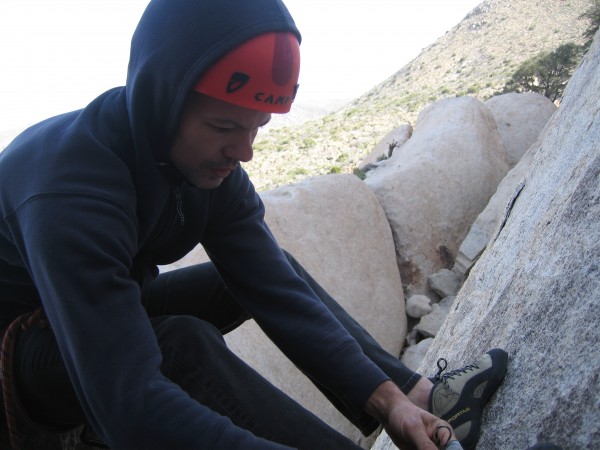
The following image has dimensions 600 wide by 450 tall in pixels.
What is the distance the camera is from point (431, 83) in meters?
39.2

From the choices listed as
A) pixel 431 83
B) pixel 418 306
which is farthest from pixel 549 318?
pixel 431 83

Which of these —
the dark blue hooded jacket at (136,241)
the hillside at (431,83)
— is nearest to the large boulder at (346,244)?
the dark blue hooded jacket at (136,241)

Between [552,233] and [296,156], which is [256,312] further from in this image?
[296,156]

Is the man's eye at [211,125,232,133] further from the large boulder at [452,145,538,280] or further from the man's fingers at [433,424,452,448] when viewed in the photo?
the large boulder at [452,145,538,280]

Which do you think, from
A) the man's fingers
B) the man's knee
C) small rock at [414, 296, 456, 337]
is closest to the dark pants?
the man's knee

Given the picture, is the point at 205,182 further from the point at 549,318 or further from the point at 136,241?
the point at 549,318

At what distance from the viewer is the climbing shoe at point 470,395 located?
206cm

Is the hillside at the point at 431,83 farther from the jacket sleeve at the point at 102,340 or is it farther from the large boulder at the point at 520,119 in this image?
the jacket sleeve at the point at 102,340

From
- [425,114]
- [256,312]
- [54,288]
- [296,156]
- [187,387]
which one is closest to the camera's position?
[54,288]

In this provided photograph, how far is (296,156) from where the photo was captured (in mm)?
26406

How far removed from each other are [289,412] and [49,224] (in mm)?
997

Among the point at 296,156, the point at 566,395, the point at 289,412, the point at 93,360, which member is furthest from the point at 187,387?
the point at 296,156

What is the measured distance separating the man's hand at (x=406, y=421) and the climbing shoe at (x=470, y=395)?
22 centimetres

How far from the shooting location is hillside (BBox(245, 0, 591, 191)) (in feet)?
81.8
